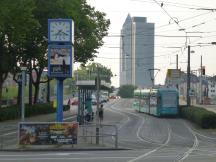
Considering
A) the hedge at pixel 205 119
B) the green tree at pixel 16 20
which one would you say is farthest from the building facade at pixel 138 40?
the hedge at pixel 205 119

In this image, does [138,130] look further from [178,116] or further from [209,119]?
[178,116]

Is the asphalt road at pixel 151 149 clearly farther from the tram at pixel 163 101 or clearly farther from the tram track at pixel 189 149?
the tram at pixel 163 101

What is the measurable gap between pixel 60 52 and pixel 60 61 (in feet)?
1.59

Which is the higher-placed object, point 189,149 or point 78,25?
point 78,25

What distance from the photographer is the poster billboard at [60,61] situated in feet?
120

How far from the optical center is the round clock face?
36844mm

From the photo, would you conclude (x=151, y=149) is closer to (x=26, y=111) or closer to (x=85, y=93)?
(x=85, y=93)

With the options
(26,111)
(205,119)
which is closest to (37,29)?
(26,111)

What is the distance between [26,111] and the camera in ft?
240

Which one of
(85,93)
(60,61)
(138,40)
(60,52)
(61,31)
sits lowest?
(85,93)

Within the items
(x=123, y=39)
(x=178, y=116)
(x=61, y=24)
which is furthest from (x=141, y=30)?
(x=61, y=24)

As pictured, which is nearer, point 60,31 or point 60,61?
point 60,61

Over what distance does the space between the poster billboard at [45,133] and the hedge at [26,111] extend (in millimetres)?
29531

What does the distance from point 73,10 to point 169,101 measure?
14.2 metres
